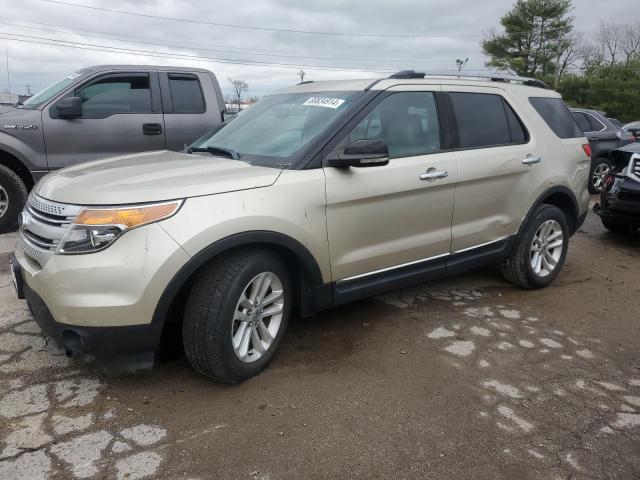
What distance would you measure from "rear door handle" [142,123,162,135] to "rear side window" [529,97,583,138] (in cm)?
423

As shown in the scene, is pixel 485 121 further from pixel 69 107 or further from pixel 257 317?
pixel 69 107

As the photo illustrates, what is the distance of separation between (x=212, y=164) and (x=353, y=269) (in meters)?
1.09

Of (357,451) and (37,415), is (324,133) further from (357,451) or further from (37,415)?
(37,415)

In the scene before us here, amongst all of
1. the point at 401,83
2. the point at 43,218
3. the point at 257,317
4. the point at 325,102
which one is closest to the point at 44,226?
the point at 43,218

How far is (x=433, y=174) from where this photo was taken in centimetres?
374

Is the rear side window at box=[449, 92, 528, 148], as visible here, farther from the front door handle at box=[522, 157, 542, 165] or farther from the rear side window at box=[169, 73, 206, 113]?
the rear side window at box=[169, 73, 206, 113]

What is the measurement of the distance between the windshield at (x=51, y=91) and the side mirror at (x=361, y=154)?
4.36 metres

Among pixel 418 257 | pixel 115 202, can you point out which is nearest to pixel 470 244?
pixel 418 257

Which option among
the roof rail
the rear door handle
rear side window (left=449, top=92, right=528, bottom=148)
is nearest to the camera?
the roof rail

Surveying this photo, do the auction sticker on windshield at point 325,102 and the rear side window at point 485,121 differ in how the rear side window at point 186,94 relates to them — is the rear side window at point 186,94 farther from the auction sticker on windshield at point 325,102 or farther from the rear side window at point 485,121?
the rear side window at point 485,121

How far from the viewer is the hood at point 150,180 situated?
2703mm

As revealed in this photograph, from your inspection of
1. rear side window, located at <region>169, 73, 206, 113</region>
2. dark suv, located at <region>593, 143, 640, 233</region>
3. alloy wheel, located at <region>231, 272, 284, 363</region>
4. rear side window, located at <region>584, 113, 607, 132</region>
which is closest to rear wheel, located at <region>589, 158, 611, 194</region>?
rear side window, located at <region>584, 113, 607, 132</region>

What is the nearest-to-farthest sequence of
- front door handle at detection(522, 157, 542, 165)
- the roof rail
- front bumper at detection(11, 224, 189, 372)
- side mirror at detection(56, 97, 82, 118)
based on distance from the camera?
front bumper at detection(11, 224, 189, 372) → the roof rail → front door handle at detection(522, 157, 542, 165) → side mirror at detection(56, 97, 82, 118)

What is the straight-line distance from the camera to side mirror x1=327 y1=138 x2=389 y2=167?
318 cm
